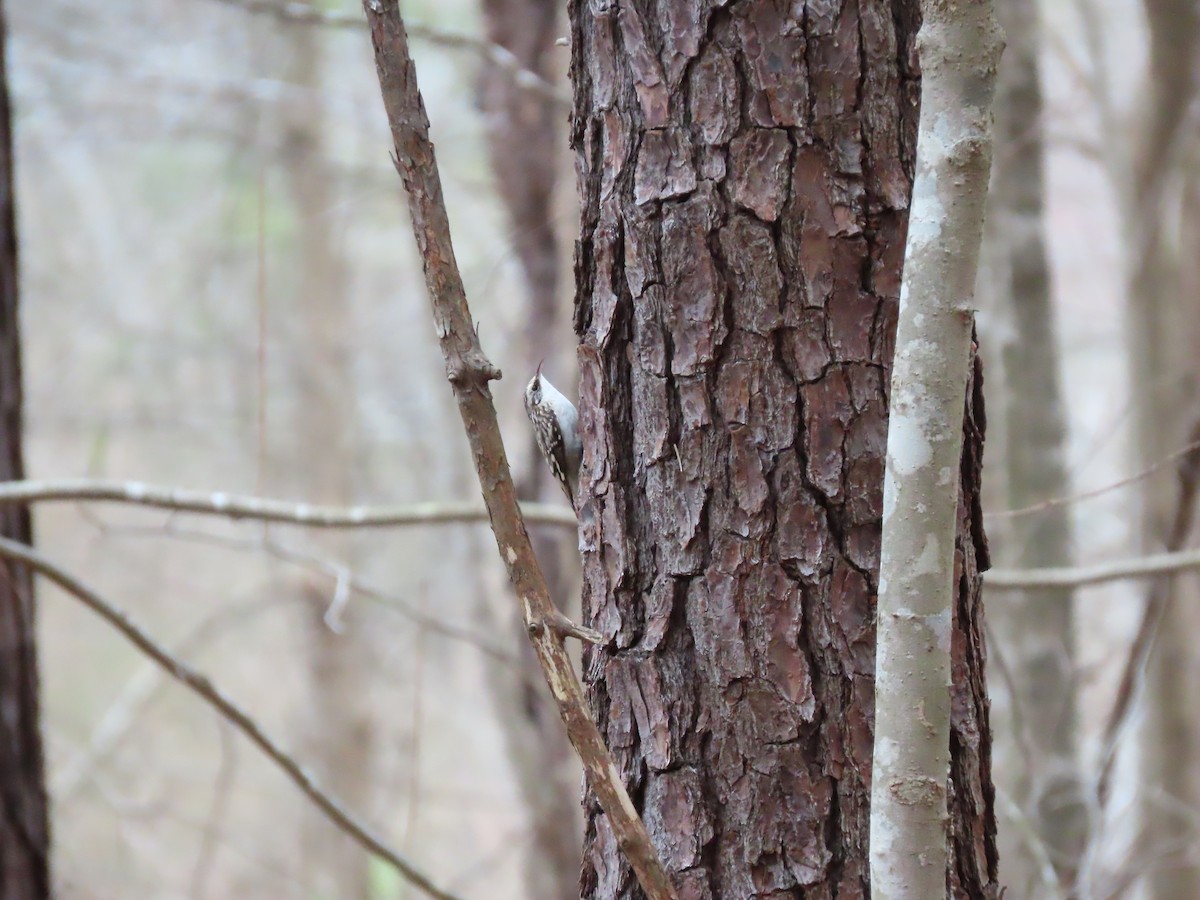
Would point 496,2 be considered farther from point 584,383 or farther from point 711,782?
point 711,782

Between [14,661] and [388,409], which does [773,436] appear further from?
[388,409]

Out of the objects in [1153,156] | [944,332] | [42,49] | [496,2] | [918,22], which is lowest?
[944,332]

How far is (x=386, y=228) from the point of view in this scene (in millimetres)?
8164

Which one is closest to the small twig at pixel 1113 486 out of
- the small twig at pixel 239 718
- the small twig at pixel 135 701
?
the small twig at pixel 239 718

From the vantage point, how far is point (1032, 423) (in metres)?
3.64

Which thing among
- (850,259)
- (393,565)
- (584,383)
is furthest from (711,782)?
(393,565)

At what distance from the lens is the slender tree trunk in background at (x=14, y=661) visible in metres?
2.77

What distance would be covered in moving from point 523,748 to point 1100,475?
6.71 metres

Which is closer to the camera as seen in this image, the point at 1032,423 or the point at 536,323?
the point at 1032,423

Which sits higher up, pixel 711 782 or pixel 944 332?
pixel 944 332

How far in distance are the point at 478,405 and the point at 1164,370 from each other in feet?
13.7

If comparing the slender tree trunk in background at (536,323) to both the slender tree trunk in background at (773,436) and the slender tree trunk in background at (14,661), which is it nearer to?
the slender tree trunk in background at (14,661)

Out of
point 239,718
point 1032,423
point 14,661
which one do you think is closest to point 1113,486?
point 239,718

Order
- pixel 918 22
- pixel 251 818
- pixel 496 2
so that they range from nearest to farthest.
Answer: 1. pixel 918 22
2. pixel 496 2
3. pixel 251 818
